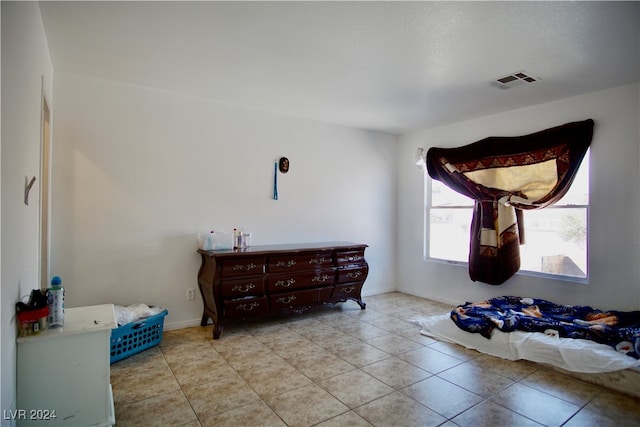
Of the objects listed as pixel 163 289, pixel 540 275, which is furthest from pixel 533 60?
pixel 163 289

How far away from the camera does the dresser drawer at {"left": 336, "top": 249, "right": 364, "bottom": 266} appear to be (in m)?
4.05

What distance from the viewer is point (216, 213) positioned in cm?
376

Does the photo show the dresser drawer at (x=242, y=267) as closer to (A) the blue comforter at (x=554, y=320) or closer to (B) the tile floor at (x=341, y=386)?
(B) the tile floor at (x=341, y=386)

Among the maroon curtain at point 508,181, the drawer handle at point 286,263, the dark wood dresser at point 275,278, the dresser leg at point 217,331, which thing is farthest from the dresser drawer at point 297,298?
the maroon curtain at point 508,181

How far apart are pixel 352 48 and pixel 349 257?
2339 mm

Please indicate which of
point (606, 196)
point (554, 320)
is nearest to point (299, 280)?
point (554, 320)

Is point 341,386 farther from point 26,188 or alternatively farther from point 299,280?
point 26,188

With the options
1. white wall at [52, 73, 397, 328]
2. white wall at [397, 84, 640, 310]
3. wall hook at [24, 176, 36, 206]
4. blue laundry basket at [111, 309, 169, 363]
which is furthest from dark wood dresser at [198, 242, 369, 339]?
white wall at [397, 84, 640, 310]

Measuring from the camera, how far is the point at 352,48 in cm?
250

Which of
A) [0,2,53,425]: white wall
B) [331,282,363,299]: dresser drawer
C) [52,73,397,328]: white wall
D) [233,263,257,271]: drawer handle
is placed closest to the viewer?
[0,2,53,425]: white wall

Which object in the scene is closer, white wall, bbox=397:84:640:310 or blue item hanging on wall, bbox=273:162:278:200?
white wall, bbox=397:84:640:310

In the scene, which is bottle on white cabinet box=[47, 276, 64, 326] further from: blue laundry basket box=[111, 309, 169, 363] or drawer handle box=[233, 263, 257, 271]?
drawer handle box=[233, 263, 257, 271]

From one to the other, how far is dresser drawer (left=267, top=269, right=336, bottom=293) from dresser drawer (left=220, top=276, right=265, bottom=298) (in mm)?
99

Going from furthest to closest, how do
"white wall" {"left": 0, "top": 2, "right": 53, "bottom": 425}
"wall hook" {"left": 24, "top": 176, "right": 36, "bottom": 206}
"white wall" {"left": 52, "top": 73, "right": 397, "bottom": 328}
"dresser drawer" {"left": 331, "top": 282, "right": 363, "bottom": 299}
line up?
"dresser drawer" {"left": 331, "top": 282, "right": 363, "bottom": 299} → "white wall" {"left": 52, "top": 73, "right": 397, "bottom": 328} → "wall hook" {"left": 24, "top": 176, "right": 36, "bottom": 206} → "white wall" {"left": 0, "top": 2, "right": 53, "bottom": 425}
